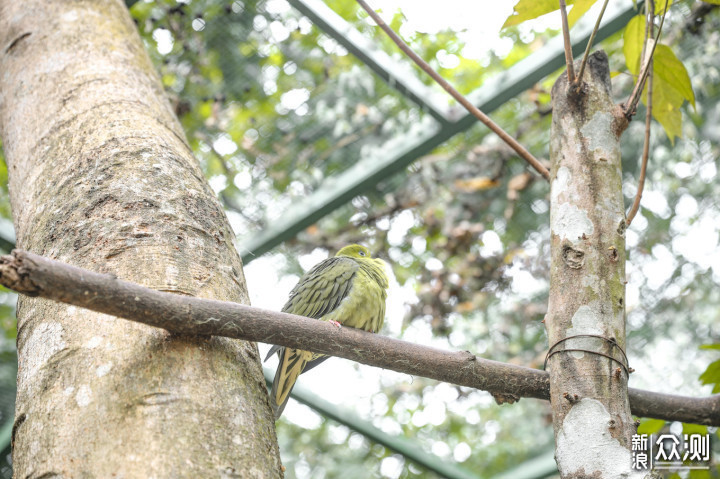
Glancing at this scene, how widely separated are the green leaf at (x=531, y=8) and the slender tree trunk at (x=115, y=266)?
1.02m

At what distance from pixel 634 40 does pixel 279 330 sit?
1.56 meters

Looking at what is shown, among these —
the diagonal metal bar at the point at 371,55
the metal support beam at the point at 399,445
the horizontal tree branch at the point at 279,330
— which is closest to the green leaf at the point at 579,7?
the horizontal tree branch at the point at 279,330

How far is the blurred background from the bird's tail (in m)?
1.09

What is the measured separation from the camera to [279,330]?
59.6 inches

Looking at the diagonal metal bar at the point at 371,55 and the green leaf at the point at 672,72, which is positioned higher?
the diagonal metal bar at the point at 371,55

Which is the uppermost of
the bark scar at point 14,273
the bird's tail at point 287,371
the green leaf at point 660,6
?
the green leaf at point 660,6

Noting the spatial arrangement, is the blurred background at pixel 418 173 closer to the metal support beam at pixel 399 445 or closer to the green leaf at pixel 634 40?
the metal support beam at pixel 399 445

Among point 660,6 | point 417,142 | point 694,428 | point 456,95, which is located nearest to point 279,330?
point 456,95

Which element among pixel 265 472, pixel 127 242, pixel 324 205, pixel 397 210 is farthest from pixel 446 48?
pixel 265 472

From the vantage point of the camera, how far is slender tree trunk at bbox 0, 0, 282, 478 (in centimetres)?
119

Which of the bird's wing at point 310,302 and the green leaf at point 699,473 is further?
the bird's wing at point 310,302

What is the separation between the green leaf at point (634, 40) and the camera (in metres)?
2.14

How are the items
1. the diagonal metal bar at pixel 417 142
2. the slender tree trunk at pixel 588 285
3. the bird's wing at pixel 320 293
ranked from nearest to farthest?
the slender tree trunk at pixel 588 285 < the bird's wing at pixel 320 293 < the diagonal metal bar at pixel 417 142

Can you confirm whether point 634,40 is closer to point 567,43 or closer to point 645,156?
point 645,156
